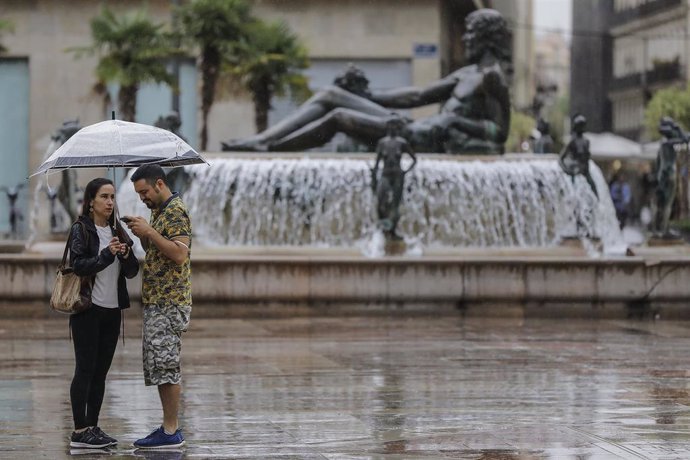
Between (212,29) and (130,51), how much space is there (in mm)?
1925

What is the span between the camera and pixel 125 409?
10.3 m

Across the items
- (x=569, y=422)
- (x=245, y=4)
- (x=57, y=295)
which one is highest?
(x=245, y=4)

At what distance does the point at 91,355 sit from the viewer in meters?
8.64

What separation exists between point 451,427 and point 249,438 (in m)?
Result: 1.18

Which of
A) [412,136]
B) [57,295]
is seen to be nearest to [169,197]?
[57,295]

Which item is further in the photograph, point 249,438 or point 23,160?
point 23,160

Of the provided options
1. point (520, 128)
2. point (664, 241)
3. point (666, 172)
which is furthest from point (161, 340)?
point (520, 128)

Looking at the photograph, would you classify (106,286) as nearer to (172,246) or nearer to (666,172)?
(172,246)

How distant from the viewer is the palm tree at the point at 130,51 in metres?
39.1

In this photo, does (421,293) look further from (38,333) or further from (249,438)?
(249,438)

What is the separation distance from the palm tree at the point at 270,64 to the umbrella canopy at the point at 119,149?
30.4m

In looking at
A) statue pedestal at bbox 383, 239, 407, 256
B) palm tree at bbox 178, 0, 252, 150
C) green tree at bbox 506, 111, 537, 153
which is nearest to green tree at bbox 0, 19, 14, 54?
palm tree at bbox 178, 0, 252, 150

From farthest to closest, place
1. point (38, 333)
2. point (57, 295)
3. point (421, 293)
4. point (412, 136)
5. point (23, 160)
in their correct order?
point (23, 160)
point (412, 136)
point (421, 293)
point (38, 333)
point (57, 295)

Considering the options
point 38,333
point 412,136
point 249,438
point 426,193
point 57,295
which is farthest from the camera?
point 412,136
